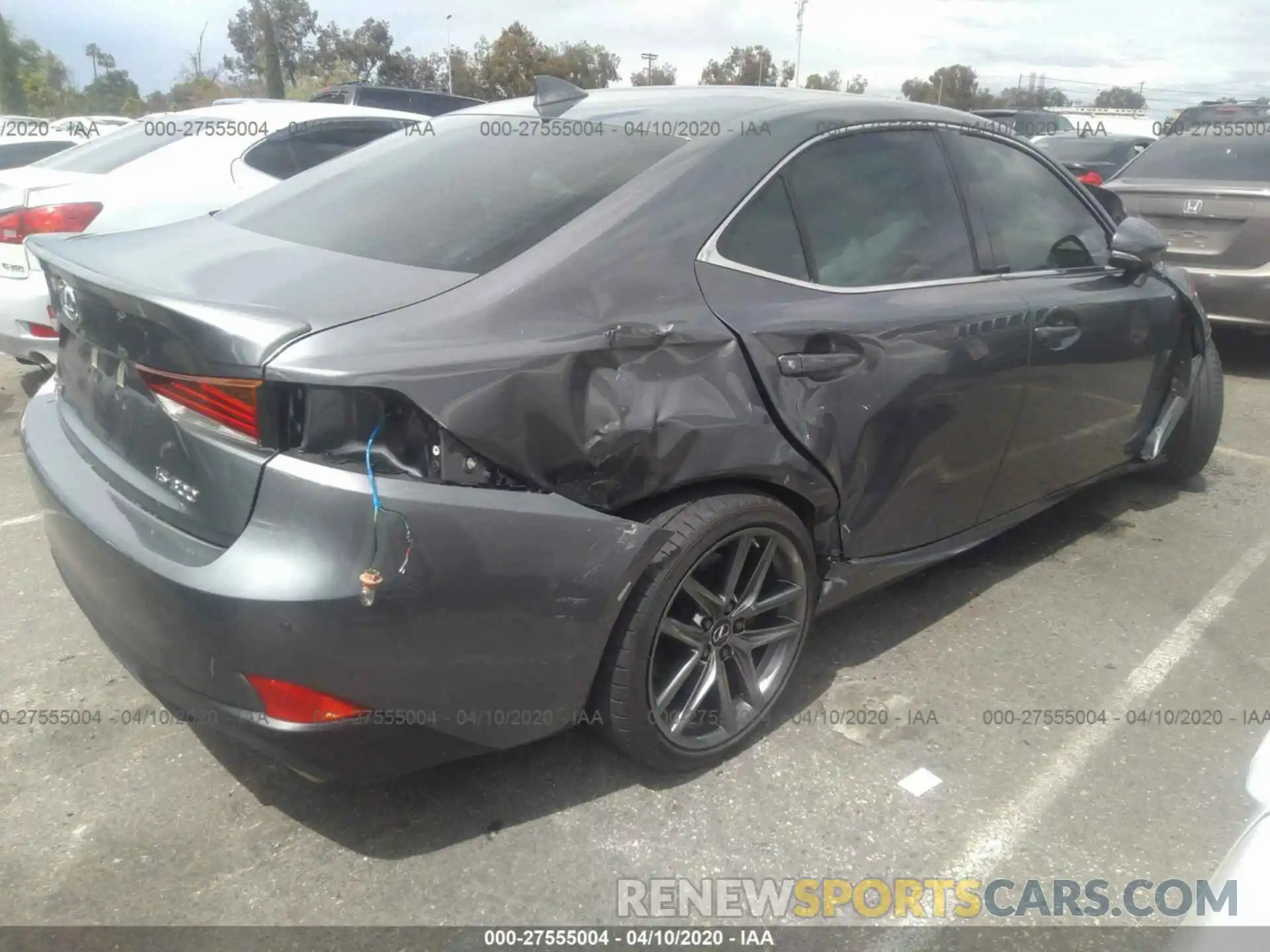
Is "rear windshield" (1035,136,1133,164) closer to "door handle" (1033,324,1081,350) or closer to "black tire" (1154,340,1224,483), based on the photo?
"black tire" (1154,340,1224,483)

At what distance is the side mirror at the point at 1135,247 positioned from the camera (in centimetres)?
347

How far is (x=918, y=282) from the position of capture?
2.85 m

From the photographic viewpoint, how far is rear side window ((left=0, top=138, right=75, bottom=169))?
1123cm

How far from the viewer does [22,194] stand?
5.02m

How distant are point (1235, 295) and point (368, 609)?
6.23 meters

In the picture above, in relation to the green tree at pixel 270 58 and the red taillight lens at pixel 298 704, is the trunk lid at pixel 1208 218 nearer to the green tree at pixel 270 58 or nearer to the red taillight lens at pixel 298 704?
the red taillight lens at pixel 298 704

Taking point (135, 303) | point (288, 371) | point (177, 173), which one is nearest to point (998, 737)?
point (288, 371)

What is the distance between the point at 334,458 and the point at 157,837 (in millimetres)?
1125

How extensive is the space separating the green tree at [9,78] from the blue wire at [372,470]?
47.6m

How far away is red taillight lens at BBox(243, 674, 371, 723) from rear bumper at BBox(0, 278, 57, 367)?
3.61 m

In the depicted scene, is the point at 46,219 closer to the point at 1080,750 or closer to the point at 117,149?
the point at 117,149

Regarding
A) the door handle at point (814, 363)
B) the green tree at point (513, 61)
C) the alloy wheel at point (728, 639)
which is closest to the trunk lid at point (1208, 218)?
the door handle at point (814, 363)

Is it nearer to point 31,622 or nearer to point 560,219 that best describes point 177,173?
point 31,622

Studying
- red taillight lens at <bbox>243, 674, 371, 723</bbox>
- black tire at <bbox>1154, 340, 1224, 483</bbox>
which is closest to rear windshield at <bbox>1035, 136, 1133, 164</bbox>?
black tire at <bbox>1154, 340, 1224, 483</bbox>
